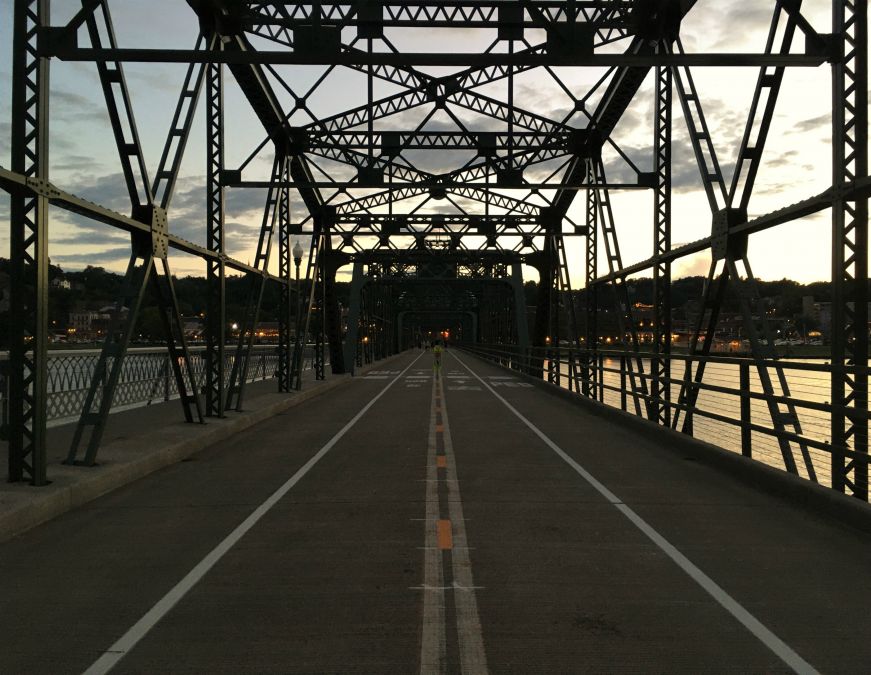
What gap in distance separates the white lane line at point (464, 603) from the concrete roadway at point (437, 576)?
20 millimetres

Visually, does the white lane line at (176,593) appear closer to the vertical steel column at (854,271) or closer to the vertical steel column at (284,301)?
the vertical steel column at (854,271)

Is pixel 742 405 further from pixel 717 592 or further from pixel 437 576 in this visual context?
pixel 437 576

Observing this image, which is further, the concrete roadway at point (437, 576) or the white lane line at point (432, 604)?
the concrete roadway at point (437, 576)

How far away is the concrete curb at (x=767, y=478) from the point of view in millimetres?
7660

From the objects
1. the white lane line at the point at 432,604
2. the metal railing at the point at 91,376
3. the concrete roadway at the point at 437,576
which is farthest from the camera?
the metal railing at the point at 91,376

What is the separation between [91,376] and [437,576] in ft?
43.2

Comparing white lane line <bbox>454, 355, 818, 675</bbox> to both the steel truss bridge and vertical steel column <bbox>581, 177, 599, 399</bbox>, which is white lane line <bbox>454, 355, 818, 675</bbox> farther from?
vertical steel column <bbox>581, 177, 599, 399</bbox>

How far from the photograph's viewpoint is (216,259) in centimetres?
1577

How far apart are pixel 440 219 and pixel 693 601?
1190 inches

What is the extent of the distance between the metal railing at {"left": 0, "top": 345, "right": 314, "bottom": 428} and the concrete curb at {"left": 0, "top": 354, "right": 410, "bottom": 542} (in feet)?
8.24

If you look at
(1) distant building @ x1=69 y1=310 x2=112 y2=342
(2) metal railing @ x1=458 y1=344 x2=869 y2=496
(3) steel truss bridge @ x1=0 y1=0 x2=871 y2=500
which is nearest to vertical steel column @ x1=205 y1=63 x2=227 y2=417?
(3) steel truss bridge @ x1=0 y1=0 x2=871 y2=500

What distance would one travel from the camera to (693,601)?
18.0 ft

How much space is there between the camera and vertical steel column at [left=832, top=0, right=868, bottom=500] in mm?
8141

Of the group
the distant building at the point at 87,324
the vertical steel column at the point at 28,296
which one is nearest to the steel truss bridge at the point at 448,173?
the vertical steel column at the point at 28,296
